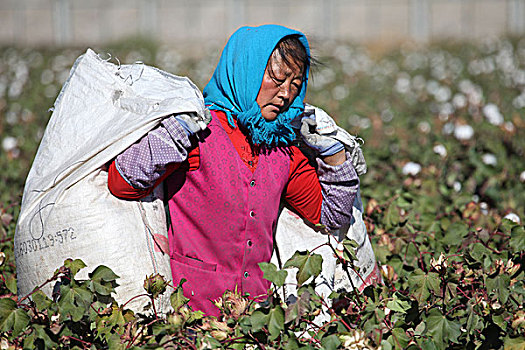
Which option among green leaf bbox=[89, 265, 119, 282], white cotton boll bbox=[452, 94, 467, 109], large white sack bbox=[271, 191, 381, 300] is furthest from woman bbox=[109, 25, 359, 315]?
→ white cotton boll bbox=[452, 94, 467, 109]

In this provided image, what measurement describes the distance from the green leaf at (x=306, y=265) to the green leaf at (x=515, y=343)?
1.74 ft

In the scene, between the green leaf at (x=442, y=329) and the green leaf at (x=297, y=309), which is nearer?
the green leaf at (x=297, y=309)

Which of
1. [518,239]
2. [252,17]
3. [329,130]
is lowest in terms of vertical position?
[252,17]

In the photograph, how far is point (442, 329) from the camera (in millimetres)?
1669

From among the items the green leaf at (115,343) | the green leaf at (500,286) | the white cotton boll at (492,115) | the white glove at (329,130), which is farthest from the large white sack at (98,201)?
the white cotton boll at (492,115)

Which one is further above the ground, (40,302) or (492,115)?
(40,302)

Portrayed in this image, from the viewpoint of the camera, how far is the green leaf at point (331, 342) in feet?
5.13

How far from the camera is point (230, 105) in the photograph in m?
1.92

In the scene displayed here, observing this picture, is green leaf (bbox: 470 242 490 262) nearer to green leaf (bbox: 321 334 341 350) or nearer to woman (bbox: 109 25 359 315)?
woman (bbox: 109 25 359 315)

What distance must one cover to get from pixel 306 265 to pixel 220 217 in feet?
1.35

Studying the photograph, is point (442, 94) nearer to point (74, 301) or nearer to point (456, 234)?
point (456, 234)

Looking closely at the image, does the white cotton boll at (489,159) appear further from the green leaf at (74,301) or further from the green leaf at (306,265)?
the green leaf at (74,301)

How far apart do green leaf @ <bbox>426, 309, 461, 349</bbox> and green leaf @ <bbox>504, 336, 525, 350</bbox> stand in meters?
0.12

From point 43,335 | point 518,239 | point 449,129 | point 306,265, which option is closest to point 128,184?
point 43,335
